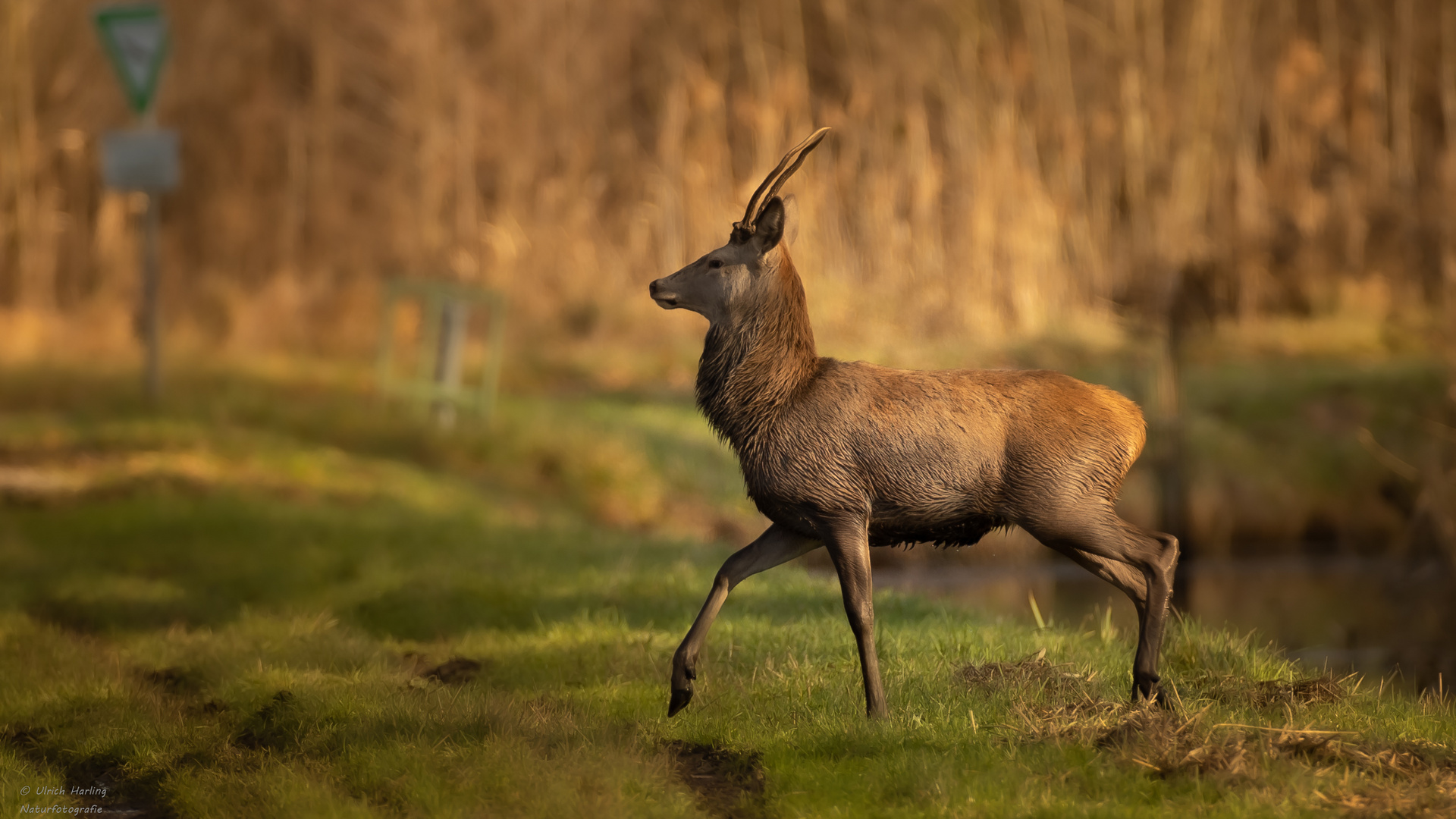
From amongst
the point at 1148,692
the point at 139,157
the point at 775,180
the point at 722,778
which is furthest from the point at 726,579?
the point at 139,157

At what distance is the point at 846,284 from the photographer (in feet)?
61.9

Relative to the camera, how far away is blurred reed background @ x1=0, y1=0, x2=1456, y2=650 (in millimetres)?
17750

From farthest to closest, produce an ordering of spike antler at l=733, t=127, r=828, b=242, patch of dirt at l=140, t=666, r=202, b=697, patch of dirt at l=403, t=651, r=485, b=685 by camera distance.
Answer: patch of dirt at l=140, t=666, r=202, b=697 < patch of dirt at l=403, t=651, r=485, b=685 < spike antler at l=733, t=127, r=828, b=242

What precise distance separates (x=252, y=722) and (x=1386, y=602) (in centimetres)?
953

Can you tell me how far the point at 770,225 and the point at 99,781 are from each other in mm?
3556

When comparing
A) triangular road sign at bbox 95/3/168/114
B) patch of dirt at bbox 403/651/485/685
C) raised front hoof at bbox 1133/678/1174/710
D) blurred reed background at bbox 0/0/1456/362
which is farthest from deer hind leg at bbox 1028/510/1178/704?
triangular road sign at bbox 95/3/168/114

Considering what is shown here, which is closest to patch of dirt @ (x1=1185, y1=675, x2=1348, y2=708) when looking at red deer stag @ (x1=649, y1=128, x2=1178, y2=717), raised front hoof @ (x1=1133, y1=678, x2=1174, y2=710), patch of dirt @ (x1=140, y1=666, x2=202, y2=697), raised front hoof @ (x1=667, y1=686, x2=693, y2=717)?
raised front hoof @ (x1=1133, y1=678, x2=1174, y2=710)

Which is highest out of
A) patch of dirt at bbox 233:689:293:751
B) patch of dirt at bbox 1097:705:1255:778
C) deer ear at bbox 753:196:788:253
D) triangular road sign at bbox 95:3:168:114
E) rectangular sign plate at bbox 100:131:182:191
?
triangular road sign at bbox 95:3:168:114

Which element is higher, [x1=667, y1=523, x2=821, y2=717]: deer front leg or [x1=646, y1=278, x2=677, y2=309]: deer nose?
[x1=646, y1=278, x2=677, y2=309]: deer nose

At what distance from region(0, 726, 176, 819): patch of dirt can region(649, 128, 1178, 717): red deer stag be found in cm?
207

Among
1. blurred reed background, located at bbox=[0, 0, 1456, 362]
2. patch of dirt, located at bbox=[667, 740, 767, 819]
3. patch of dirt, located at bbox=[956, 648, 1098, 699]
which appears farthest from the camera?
blurred reed background, located at bbox=[0, 0, 1456, 362]

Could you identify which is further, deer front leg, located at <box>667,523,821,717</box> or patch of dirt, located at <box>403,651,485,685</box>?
patch of dirt, located at <box>403,651,485,685</box>

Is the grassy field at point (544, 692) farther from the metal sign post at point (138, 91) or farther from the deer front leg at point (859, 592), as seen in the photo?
the metal sign post at point (138, 91)

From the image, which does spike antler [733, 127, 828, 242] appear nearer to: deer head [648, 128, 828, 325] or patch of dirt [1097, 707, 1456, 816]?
deer head [648, 128, 828, 325]
